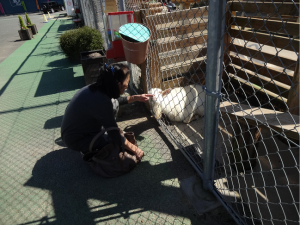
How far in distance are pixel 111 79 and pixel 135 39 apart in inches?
29.7

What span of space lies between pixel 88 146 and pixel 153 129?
1098 millimetres

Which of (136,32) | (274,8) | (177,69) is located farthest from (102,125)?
(274,8)

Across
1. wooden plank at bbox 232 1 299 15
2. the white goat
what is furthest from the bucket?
wooden plank at bbox 232 1 299 15

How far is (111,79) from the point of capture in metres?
2.21

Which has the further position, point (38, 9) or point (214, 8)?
point (38, 9)

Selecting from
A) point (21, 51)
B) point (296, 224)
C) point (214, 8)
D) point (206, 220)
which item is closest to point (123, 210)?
point (206, 220)

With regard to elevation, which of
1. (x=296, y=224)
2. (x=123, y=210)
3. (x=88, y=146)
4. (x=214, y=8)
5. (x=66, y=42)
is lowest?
(x=296, y=224)

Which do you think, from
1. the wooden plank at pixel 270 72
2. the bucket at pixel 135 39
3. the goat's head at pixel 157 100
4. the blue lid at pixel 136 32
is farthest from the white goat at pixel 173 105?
the wooden plank at pixel 270 72

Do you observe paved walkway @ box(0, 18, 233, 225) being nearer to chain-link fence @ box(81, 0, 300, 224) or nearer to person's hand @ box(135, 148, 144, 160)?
person's hand @ box(135, 148, 144, 160)

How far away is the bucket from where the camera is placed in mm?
2674

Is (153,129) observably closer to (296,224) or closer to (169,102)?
(169,102)

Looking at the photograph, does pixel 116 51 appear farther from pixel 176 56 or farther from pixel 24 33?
pixel 24 33

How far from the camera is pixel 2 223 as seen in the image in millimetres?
2041

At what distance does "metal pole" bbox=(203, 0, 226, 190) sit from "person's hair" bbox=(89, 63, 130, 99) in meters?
0.94
